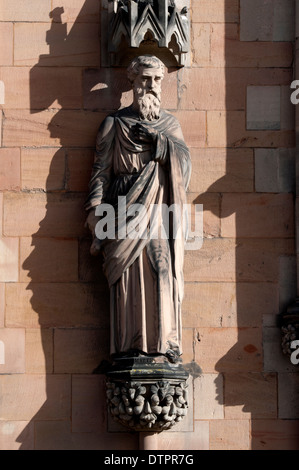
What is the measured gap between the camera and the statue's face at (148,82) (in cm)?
1389

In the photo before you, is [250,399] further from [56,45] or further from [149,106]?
[56,45]

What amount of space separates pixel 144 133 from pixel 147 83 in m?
0.46

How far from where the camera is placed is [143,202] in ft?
44.8

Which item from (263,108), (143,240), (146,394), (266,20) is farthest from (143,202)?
(266,20)

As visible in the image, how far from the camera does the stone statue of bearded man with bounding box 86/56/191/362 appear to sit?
1350cm

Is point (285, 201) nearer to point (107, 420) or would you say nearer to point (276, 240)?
point (276, 240)

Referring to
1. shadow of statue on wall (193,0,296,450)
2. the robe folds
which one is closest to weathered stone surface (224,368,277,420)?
shadow of statue on wall (193,0,296,450)

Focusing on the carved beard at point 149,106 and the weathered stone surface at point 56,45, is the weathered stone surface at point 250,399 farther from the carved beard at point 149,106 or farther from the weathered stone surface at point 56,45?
the weathered stone surface at point 56,45

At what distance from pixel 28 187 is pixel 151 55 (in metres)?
1.59

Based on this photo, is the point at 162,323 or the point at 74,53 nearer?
the point at 162,323

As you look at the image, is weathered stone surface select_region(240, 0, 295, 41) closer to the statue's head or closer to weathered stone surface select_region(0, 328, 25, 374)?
the statue's head

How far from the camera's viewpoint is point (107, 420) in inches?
543

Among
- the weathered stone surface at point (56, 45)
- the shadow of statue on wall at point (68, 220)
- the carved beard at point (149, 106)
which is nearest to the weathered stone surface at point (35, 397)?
the shadow of statue on wall at point (68, 220)
